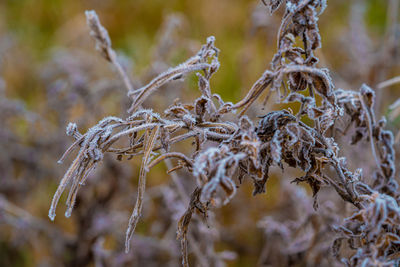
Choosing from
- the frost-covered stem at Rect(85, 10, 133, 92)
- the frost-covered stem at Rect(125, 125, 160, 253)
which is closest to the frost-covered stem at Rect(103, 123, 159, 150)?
the frost-covered stem at Rect(125, 125, 160, 253)

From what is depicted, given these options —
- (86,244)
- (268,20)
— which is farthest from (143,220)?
(268,20)

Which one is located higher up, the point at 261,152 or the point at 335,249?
the point at 261,152

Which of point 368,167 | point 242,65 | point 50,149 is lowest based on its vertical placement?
point 368,167

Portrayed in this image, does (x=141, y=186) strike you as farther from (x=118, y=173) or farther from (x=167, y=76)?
(x=118, y=173)

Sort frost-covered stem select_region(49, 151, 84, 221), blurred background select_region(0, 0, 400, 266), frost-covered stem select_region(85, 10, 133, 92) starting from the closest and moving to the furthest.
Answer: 1. frost-covered stem select_region(49, 151, 84, 221)
2. frost-covered stem select_region(85, 10, 133, 92)
3. blurred background select_region(0, 0, 400, 266)

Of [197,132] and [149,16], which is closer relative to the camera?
[197,132]

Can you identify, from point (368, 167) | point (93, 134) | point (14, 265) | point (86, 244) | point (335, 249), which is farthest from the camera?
point (14, 265)

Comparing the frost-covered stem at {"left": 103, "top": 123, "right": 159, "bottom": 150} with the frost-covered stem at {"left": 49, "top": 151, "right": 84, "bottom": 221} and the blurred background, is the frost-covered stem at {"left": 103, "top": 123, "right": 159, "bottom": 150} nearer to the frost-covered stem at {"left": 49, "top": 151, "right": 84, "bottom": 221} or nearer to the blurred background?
the frost-covered stem at {"left": 49, "top": 151, "right": 84, "bottom": 221}

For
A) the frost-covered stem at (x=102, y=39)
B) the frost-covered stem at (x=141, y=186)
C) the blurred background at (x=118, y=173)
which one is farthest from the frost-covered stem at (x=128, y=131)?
the blurred background at (x=118, y=173)

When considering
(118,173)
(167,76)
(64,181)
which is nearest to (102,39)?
(167,76)

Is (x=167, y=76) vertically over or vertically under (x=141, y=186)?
over

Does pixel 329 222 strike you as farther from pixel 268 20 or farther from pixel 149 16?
pixel 149 16
